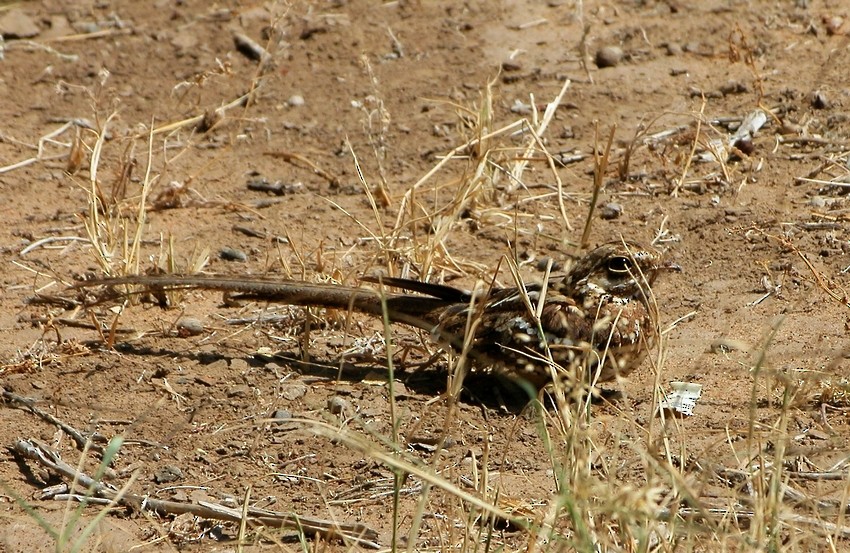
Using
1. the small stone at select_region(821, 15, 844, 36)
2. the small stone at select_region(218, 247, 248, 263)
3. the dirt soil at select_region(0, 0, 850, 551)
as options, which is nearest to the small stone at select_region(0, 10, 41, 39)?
the dirt soil at select_region(0, 0, 850, 551)

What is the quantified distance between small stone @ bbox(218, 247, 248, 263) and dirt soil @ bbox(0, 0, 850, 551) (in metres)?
0.01

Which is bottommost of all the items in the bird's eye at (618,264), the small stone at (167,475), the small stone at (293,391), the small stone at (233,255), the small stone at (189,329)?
the small stone at (233,255)

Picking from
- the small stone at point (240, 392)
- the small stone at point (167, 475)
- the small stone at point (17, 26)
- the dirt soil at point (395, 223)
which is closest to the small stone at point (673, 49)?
the dirt soil at point (395, 223)

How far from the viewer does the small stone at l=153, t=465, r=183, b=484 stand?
4.19 metres

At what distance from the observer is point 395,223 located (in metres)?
6.13

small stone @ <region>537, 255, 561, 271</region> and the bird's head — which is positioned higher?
the bird's head

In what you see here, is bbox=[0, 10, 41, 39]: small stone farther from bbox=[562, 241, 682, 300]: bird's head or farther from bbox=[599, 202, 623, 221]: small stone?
bbox=[562, 241, 682, 300]: bird's head

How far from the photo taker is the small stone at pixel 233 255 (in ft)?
19.5

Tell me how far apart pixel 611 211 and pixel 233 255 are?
2049 millimetres

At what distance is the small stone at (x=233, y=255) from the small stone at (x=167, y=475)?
6.13 feet

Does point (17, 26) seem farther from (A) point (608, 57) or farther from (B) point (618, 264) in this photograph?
(B) point (618, 264)

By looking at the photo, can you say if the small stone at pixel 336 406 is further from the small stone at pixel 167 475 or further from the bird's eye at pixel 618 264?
the bird's eye at pixel 618 264

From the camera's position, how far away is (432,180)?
6.61m

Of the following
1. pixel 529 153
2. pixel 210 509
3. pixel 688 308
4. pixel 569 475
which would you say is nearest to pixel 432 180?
pixel 529 153
